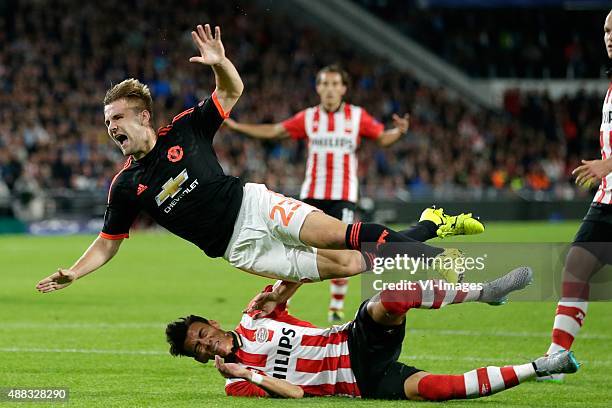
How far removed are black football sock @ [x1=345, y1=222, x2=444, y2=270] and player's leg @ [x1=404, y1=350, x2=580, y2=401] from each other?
0.90 meters

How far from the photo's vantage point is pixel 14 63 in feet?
96.4

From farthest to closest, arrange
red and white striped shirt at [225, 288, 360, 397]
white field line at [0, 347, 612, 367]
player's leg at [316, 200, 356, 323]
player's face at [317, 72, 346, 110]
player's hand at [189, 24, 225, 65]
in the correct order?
player's face at [317, 72, 346, 110]
player's leg at [316, 200, 356, 323]
white field line at [0, 347, 612, 367]
player's hand at [189, 24, 225, 65]
red and white striped shirt at [225, 288, 360, 397]

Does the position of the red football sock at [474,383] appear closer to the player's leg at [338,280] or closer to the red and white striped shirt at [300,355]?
the red and white striped shirt at [300,355]

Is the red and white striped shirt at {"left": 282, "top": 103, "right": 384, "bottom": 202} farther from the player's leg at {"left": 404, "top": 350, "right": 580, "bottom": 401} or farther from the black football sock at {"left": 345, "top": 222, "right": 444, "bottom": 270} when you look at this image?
the player's leg at {"left": 404, "top": 350, "right": 580, "bottom": 401}

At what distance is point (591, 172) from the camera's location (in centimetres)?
738

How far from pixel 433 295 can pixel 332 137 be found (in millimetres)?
5855

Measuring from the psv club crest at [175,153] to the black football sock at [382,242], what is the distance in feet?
4.28

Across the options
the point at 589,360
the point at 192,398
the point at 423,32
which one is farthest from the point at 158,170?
the point at 423,32

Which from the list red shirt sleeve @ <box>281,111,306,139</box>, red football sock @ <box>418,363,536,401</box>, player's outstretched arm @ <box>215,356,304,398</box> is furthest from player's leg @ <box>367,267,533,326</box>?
red shirt sleeve @ <box>281,111,306,139</box>

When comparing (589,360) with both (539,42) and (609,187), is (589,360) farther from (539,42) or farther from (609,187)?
(539,42)

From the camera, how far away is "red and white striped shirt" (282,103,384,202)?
42.5 ft

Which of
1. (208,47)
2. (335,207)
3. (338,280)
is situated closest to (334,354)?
(208,47)

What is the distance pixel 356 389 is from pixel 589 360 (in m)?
2.89

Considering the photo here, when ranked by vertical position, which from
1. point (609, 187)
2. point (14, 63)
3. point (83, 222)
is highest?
point (14, 63)
